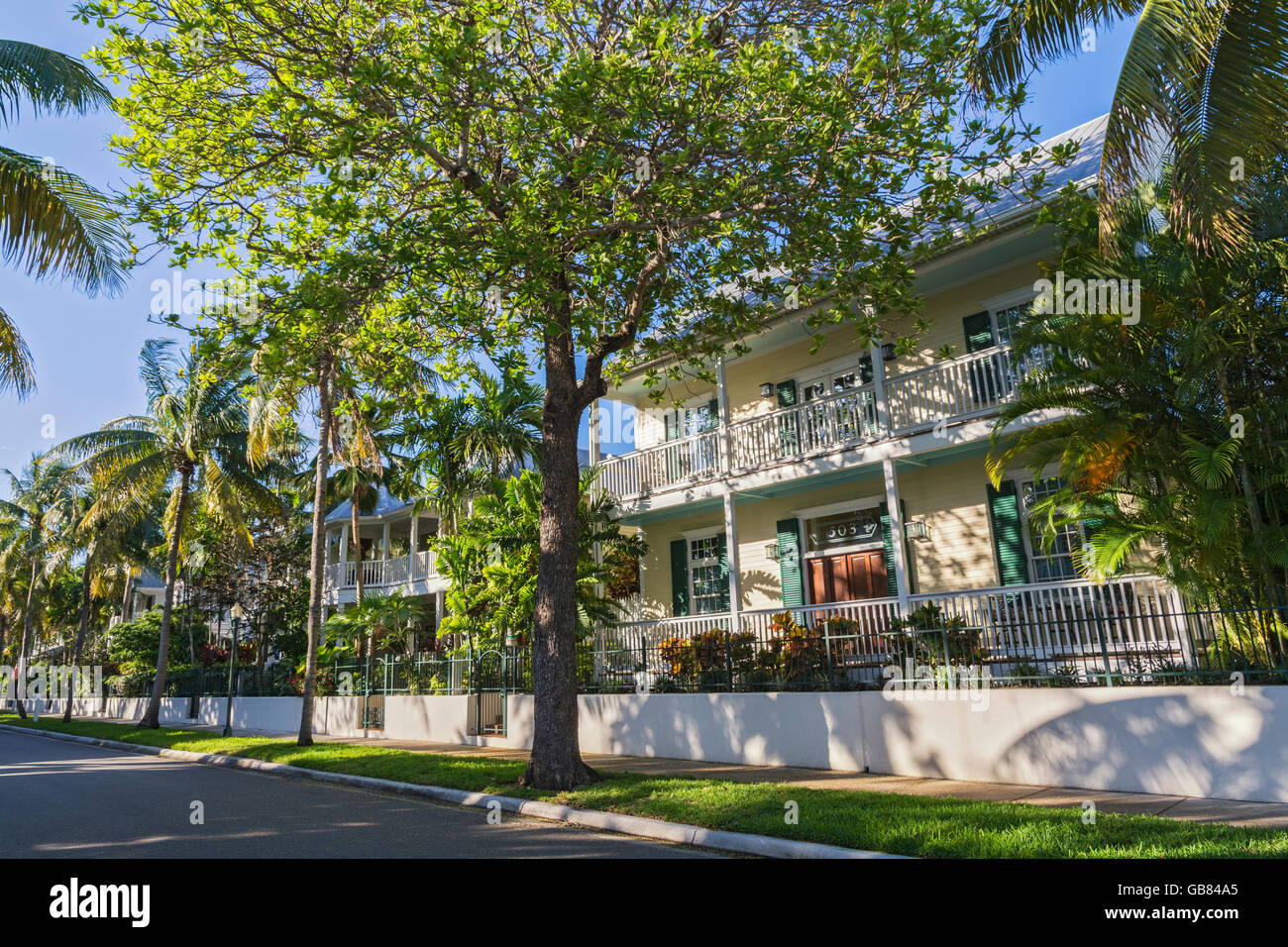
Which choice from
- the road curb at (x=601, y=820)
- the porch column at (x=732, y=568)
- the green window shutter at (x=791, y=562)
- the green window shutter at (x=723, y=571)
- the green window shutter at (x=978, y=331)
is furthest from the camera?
the green window shutter at (x=723, y=571)

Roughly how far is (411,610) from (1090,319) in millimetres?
18768

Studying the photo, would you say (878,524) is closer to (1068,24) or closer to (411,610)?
(1068,24)

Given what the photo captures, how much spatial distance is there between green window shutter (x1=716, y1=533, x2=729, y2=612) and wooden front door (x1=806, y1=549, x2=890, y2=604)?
→ 195cm

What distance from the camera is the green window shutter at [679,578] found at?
1816 cm

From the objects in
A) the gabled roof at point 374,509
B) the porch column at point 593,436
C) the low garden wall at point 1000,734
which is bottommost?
the low garden wall at point 1000,734

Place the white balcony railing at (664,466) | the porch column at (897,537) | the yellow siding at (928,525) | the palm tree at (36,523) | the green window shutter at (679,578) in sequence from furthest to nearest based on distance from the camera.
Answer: the palm tree at (36,523), the green window shutter at (679,578), the white balcony railing at (664,466), the yellow siding at (928,525), the porch column at (897,537)

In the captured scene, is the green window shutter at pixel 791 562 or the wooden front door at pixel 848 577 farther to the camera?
the green window shutter at pixel 791 562

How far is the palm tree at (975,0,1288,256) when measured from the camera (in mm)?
6840

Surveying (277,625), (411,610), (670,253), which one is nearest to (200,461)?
(411,610)

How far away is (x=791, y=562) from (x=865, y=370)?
13.0ft

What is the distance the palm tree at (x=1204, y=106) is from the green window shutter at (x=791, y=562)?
30.6 ft

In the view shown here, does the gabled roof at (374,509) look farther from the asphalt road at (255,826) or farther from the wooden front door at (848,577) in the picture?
the wooden front door at (848,577)

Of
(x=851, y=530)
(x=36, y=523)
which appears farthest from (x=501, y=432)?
(x=36, y=523)

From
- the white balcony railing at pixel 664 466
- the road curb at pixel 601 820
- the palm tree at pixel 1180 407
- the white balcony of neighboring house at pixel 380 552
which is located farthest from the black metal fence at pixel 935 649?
the white balcony of neighboring house at pixel 380 552
